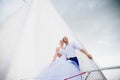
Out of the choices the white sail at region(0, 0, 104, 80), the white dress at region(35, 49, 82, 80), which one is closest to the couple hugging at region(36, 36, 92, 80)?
the white dress at region(35, 49, 82, 80)

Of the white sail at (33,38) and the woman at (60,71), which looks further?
the white sail at (33,38)

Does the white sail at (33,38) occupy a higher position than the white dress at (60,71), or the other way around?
the white sail at (33,38)

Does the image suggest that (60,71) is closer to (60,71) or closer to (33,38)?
(60,71)

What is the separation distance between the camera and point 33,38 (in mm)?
3678

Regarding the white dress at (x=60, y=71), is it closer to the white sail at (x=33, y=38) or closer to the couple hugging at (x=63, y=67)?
the couple hugging at (x=63, y=67)

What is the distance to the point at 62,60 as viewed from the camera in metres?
2.32

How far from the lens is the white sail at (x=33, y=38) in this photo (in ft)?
11.0

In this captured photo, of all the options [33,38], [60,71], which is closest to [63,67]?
[60,71]

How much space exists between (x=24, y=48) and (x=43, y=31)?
22.0 inches

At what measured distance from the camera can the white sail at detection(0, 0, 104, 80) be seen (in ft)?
11.0

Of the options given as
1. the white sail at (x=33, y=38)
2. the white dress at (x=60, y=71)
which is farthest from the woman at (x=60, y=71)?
the white sail at (x=33, y=38)

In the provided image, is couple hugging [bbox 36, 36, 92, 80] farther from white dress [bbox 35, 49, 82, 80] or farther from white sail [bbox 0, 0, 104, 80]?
white sail [bbox 0, 0, 104, 80]

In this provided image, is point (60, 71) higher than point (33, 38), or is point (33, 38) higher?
point (33, 38)

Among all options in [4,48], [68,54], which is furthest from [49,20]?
[68,54]
